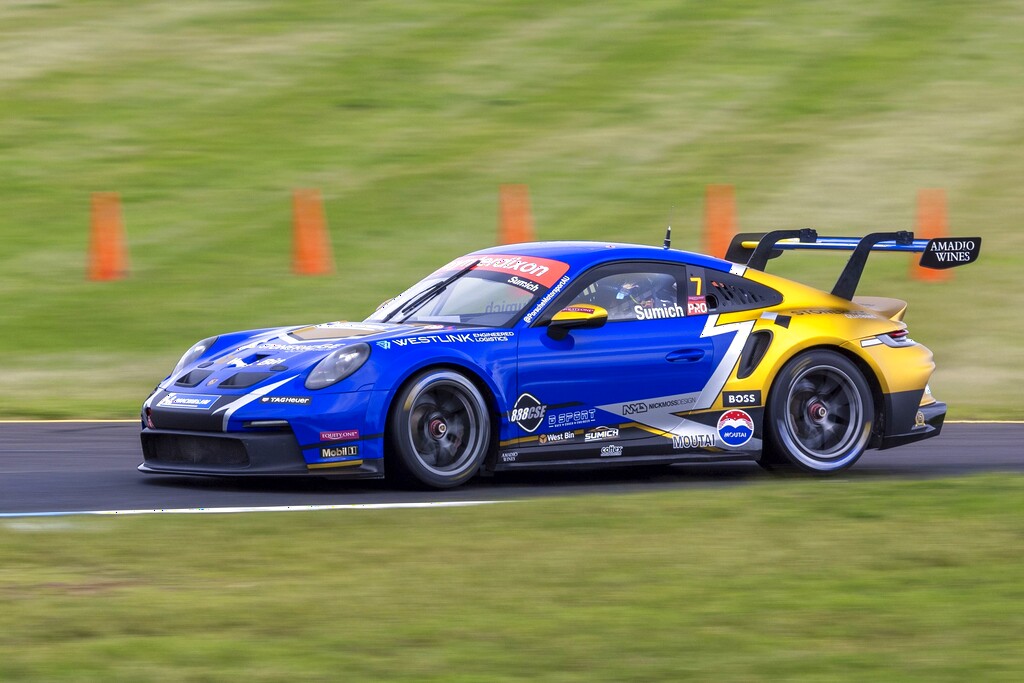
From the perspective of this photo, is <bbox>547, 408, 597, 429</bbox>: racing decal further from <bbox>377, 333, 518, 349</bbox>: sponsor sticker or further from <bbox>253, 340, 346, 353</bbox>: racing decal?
<bbox>253, 340, 346, 353</bbox>: racing decal

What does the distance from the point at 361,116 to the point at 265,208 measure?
10.7 ft

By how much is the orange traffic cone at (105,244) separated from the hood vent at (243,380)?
8015mm

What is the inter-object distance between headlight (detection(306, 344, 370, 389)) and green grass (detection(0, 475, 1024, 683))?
3.30 ft

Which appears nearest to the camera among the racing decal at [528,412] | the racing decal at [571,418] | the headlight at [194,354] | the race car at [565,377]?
the race car at [565,377]


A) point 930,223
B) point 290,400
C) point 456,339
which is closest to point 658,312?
point 456,339

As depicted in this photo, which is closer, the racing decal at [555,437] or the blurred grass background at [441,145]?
the racing decal at [555,437]

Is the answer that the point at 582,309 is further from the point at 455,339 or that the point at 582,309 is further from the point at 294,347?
the point at 294,347

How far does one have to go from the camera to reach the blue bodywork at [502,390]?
8.15m

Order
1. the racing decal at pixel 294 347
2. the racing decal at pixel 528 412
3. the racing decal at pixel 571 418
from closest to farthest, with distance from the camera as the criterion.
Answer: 1. the racing decal at pixel 294 347
2. the racing decal at pixel 528 412
3. the racing decal at pixel 571 418

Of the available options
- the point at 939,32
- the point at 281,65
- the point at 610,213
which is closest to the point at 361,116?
the point at 281,65

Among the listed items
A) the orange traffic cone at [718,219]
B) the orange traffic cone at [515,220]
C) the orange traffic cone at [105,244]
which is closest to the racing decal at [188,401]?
the orange traffic cone at [105,244]

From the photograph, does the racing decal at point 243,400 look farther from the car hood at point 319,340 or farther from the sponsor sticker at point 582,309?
the sponsor sticker at point 582,309

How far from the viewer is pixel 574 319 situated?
873 centimetres

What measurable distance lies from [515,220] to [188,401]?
8.94 metres
